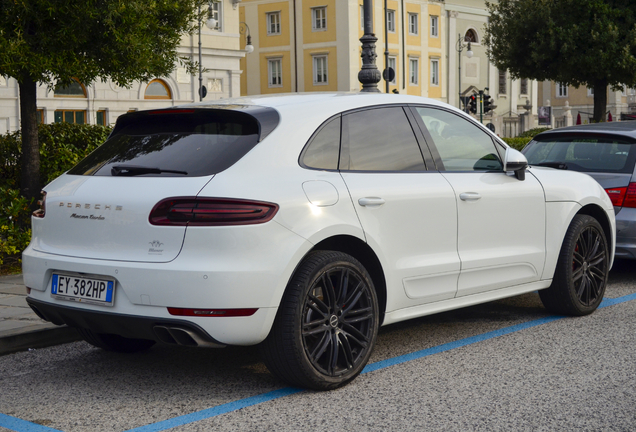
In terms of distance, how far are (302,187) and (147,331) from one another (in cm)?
110

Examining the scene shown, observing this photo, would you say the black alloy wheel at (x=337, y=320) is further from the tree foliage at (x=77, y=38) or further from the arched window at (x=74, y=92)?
the arched window at (x=74, y=92)

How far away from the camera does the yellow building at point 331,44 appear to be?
60.0m

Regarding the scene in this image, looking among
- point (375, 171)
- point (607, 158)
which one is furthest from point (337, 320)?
point (607, 158)

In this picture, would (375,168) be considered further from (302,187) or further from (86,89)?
(86,89)

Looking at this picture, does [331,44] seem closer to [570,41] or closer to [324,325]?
[570,41]

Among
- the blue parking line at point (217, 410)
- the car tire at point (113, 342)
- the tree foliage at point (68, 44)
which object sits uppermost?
the tree foliage at point (68, 44)

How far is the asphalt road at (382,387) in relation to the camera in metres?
4.24

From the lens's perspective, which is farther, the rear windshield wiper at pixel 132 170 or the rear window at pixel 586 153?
the rear window at pixel 586 153

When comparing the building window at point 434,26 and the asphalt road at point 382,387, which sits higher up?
the building window at point 434,26

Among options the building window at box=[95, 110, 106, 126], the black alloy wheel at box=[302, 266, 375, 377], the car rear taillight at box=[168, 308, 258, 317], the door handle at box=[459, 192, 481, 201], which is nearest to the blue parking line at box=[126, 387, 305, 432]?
the black alloy wheel at box=[302, 266, 375, 377]

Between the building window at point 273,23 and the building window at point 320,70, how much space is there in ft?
12.6

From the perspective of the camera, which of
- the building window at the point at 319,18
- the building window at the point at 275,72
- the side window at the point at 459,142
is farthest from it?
the building window at the point at 275,72

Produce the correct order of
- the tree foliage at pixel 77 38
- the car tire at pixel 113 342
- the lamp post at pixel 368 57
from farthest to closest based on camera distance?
1. the lamp post at pixel 368 57
2. the tree foliage at pixel 77 38
3. the car tire at pixel 113 342

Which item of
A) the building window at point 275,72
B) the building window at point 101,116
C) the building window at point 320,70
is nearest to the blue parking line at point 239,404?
the building window at point 101,116
